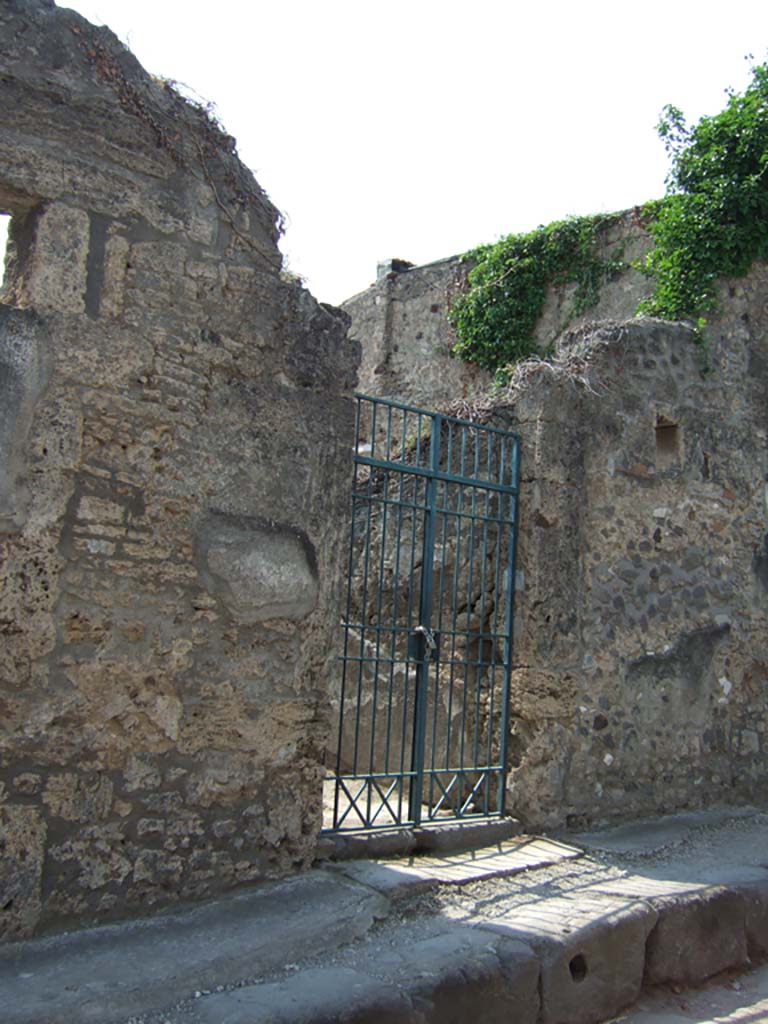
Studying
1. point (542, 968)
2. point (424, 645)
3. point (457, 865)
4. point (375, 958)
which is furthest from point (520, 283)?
point (375, 958)

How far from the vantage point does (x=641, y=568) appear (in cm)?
623

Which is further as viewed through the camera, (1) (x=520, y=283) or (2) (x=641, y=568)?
(1) (x=520, y=283)

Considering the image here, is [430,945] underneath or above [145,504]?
underneath

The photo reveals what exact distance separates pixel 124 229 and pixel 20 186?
17.1 inches

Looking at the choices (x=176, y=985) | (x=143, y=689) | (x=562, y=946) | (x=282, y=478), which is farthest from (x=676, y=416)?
(x=176, y=985)

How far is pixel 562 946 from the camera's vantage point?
3.85m

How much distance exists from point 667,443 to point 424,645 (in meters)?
2.59

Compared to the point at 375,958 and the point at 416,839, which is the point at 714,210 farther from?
the point at 375,958

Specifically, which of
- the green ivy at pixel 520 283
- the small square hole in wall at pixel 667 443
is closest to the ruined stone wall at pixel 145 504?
the small square hole in wall at pixel 667 443

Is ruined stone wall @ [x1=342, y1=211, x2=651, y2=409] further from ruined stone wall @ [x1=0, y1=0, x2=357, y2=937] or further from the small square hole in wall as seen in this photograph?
ruined stone wall @ [x1=0, y1=0, x2=357, y2=937]

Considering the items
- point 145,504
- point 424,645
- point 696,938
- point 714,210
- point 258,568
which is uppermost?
point 714,210

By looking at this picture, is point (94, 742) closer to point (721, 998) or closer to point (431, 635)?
point (431, 635)

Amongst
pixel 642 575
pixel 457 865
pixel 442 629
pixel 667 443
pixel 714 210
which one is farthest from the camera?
pixel 714 210

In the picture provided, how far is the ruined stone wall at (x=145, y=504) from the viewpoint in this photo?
353cm
